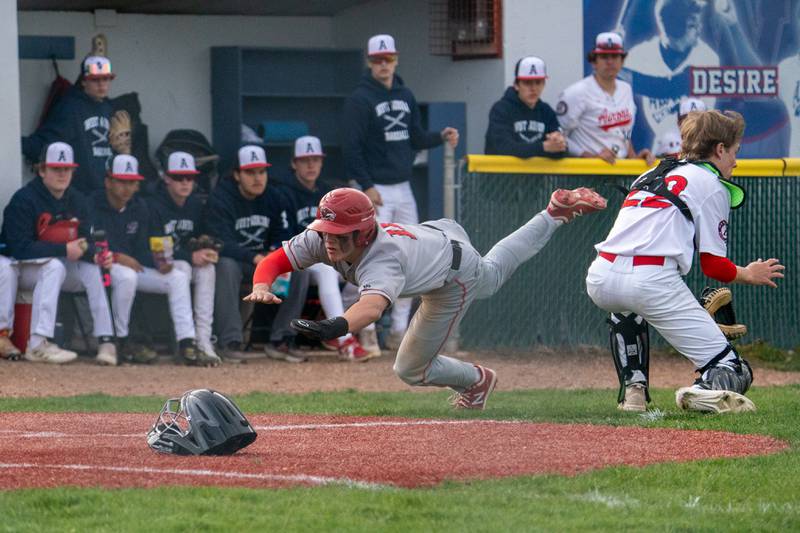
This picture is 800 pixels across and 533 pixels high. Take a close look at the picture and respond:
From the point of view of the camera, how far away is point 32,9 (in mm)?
13500

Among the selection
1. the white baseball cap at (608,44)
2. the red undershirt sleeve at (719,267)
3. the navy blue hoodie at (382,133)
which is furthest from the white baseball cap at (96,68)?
the red undershirt sleeve at (719,267)

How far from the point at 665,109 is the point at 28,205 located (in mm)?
5921

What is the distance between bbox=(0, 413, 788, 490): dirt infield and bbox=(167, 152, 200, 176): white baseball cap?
4533 mm

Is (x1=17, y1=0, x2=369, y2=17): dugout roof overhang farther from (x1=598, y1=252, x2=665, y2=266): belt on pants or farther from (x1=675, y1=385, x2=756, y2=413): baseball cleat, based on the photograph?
(x1=675, y1=385, x2=756, y2=413): baseball cleat

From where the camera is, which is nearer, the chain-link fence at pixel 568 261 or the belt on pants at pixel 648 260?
the belt on pants at pixel 648 260

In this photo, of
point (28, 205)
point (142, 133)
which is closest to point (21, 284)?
point (28, 205)

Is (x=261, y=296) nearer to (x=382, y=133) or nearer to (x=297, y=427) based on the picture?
(x=297, y=427)

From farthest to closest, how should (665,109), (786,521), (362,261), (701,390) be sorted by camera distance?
(665,109) < (701,390) < (362,261) < (786,521)

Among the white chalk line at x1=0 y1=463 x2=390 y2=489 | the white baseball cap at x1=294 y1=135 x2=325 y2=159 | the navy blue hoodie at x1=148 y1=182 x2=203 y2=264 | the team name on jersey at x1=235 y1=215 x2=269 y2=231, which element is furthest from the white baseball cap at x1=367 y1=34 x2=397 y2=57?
the white chalk line at x1=0 y1=463 x2=390 y2=489

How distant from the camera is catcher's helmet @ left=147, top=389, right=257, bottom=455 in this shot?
5.86m

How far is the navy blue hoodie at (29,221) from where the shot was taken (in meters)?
10.6

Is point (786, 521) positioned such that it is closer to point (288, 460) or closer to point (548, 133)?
point (288, 460)

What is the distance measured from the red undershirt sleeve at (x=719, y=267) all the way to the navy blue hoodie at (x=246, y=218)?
506 centimetres

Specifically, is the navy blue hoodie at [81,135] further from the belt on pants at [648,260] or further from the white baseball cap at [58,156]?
the belt on pants at [648,260]
